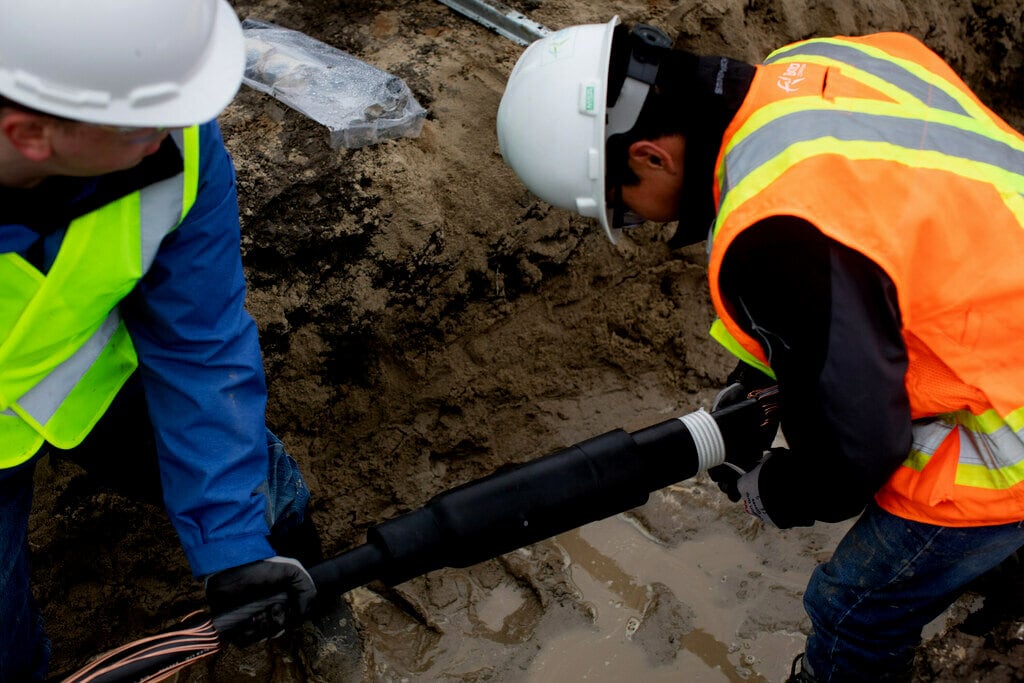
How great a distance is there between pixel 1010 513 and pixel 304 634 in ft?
6.59

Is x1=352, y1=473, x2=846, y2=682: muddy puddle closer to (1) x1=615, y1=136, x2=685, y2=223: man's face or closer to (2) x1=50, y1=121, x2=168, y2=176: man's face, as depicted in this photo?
(1) x1=615, y1=136, x2=685, y2=223: man's face

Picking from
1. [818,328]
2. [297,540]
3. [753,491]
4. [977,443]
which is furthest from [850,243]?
[297,540]

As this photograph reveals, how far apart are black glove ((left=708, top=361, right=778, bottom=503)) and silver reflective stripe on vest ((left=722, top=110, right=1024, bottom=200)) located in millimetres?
780

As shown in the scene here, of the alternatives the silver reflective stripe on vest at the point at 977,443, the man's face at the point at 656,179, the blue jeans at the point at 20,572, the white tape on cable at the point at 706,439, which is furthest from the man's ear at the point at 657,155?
the blue jeans at the point at 20,572

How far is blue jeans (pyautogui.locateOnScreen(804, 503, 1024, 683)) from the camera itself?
218 cm

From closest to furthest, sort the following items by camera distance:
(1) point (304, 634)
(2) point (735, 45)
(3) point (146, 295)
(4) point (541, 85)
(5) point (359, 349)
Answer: (3) point (146, 295)
(4) point (541, 85)
(1) point (304, 634)
(5) point (359, 349)
(2) point (735, 45)

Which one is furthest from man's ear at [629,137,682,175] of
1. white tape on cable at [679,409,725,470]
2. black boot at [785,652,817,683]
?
black boot at [785,652,817,683]

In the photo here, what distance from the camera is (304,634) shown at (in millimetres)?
2912

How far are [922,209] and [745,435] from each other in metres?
0.85

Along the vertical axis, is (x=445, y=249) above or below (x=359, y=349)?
above

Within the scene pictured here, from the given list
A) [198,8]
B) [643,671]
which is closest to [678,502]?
[643,671]

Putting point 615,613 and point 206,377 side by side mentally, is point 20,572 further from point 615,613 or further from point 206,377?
point 615,613

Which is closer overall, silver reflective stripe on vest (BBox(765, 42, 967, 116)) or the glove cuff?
silver reflective stripe on vest (BBox(765, 42, 967, 116))

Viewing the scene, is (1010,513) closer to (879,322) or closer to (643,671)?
(879,322)
